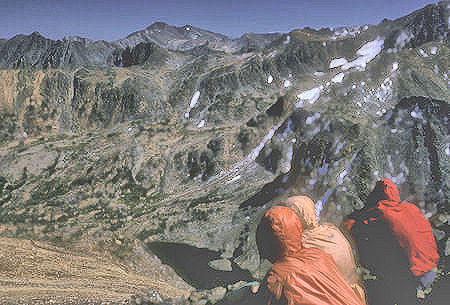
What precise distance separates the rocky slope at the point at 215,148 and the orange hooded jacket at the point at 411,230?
242 cm

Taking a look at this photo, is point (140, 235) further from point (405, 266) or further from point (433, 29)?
point (433, 29)

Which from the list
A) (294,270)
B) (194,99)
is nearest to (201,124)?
(194,99)

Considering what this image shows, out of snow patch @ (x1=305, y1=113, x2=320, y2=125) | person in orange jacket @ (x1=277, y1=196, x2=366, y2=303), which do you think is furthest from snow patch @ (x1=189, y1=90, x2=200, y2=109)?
Result: person in orange jacket @ (x1=277, y1=196, x2=366, y2=303)

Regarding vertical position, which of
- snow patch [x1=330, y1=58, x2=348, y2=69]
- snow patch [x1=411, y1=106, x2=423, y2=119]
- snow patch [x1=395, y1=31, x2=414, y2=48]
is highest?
snow patch [x1=395, y1=31, x2=414, y2=48]

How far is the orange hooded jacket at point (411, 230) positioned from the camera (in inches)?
262

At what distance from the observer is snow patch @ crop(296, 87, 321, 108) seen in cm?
2439

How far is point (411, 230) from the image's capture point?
668 centimetres

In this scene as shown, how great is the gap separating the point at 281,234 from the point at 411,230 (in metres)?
4.48

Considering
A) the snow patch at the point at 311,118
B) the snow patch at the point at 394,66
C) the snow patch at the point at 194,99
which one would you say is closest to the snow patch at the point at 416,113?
the snow patch at the point at 311,118

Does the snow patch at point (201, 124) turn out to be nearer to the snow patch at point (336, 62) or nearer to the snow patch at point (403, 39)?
the snow patch at point (336, 62)

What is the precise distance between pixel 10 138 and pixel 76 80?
1181 centimetres

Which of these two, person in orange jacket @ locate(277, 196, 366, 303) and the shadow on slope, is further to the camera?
the shadow on slope

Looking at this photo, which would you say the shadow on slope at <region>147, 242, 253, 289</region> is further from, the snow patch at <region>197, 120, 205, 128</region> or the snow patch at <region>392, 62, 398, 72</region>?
the snow patch at <region>392, 62, 398, 72</region>

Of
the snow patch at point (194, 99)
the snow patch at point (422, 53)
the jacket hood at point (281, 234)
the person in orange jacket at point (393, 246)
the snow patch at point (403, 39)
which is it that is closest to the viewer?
the jacket hood at point (281, 234)
